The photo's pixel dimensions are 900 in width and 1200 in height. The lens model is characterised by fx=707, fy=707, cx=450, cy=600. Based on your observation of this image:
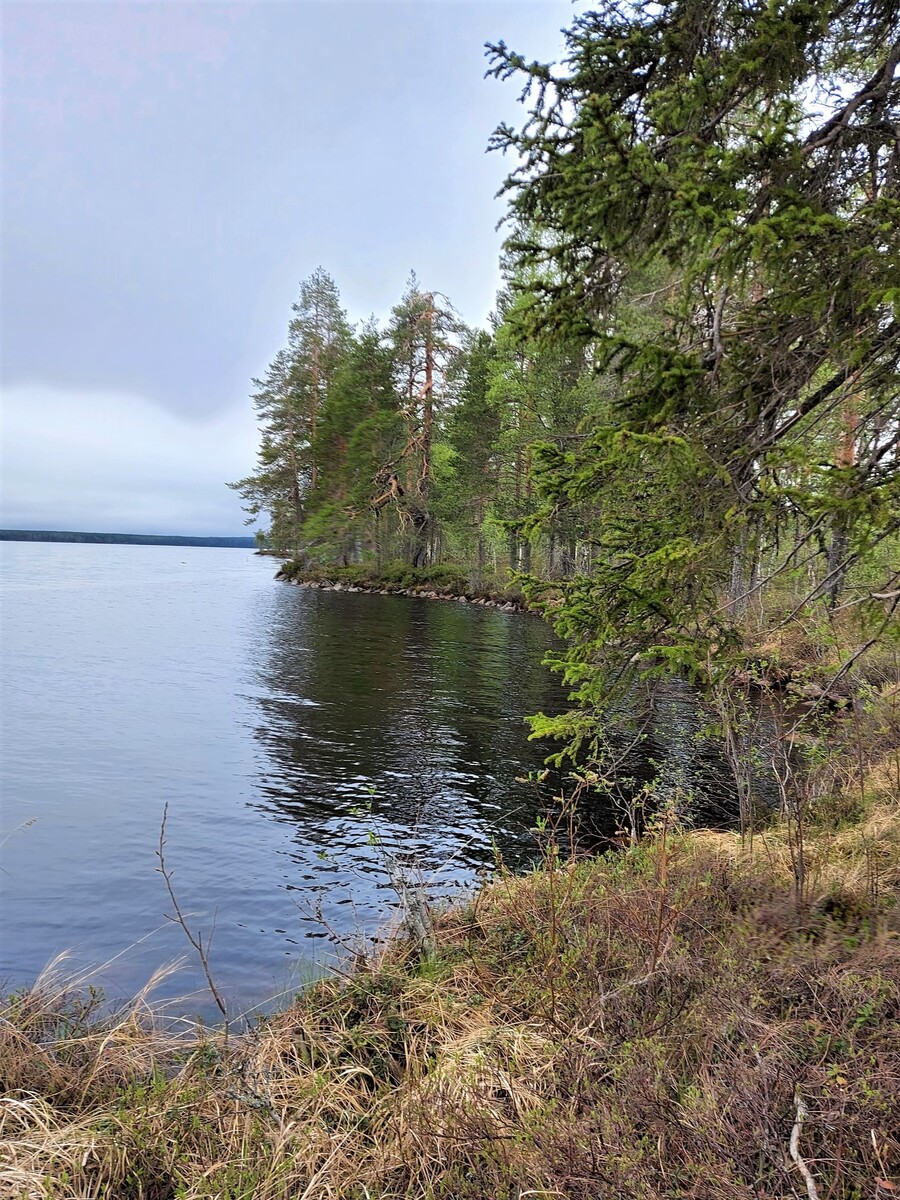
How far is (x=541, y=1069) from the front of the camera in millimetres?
3738

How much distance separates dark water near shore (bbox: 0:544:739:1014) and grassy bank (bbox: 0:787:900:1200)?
1265 mm

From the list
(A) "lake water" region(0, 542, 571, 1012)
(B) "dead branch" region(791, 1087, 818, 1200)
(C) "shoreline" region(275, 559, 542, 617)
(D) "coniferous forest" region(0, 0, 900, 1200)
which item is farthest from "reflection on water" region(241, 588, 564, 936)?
(C) "shoreline" region(275, 559, 542, 617)

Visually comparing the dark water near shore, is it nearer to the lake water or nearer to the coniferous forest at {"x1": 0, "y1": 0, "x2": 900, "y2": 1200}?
the lake water

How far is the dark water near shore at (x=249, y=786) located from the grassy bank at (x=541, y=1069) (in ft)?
4.15

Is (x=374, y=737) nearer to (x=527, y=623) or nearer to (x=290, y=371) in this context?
(x=527, y=623)

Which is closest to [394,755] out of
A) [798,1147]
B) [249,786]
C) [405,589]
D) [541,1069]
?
[249,786]

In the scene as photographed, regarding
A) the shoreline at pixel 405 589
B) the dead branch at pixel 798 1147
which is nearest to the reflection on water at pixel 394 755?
the dead branch at pixel 798 1147

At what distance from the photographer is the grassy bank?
2715 millimetres

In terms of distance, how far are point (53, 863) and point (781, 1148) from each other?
8.93m

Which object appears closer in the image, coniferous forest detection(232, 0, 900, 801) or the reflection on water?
coniferous forest detection(232, 0, 900, 801)

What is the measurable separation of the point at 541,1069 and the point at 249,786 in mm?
8929

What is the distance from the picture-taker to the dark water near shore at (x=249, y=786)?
7.41 meters

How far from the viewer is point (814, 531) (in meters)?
4.17

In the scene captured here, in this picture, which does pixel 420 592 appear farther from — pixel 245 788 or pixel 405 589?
pixel 245 788
